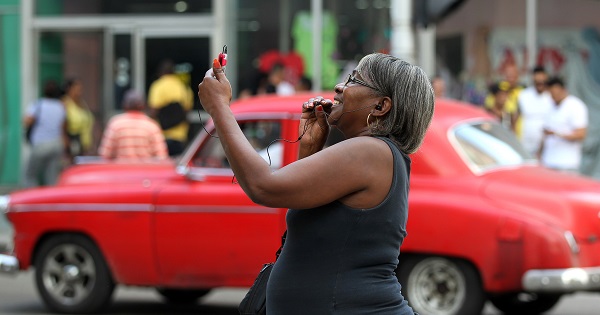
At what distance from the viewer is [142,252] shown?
10102 millimetres

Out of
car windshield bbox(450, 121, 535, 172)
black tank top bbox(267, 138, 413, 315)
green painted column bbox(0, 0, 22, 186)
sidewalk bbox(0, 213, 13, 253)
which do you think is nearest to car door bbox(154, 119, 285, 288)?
car windshield bbox(450, 121, 535, 172)

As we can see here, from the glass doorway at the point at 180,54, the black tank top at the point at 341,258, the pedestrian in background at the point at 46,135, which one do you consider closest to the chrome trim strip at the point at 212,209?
the black tank top at the point at 341,258

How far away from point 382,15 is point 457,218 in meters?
10.4

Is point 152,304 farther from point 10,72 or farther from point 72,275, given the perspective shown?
point 10,72

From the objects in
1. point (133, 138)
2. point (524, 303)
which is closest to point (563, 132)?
point (524, 303)

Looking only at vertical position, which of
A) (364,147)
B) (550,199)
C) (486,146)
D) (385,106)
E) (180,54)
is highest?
(180,54)

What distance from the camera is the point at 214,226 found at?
984 centimetres

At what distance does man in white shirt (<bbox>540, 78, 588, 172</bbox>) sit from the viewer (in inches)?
555

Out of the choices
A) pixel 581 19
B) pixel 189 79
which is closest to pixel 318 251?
pixel 581 19

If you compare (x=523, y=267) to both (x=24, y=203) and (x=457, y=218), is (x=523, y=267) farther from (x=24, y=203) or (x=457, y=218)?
(x=24, y=203)

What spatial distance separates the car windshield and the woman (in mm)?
6057

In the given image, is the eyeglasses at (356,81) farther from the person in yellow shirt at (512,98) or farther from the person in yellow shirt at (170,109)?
the person in yellow shirt at (170,109)

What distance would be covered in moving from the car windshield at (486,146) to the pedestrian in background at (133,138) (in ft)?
13.2

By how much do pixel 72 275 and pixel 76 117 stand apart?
8.73m
